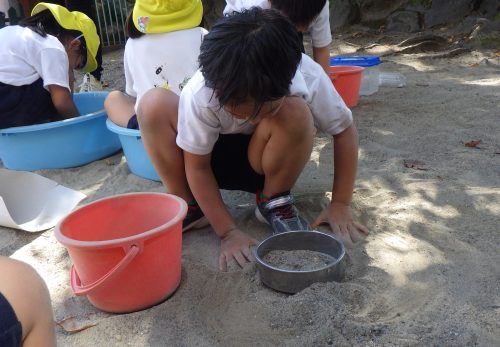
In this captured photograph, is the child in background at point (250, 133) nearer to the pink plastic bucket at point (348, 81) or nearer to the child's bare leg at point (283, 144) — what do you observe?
the child's bare leg at point (283, 144)

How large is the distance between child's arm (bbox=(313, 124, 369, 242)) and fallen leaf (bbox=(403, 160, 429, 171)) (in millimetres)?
498

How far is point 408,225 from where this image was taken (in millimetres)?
1553

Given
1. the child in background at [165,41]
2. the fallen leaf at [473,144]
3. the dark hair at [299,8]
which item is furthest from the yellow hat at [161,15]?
the fallen leaf at [473,144]

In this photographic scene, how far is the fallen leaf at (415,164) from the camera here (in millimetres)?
1962

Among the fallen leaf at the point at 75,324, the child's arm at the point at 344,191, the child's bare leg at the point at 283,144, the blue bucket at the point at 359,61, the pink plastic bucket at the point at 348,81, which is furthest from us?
the blue bucket at the point at 359,61

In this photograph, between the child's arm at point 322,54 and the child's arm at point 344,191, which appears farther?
the child's arm at point 322,54

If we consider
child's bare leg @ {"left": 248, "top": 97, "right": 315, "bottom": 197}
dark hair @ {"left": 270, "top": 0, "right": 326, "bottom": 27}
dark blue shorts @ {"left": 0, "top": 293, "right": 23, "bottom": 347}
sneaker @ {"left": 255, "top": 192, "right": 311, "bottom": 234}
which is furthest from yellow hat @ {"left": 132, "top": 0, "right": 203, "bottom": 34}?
dark blue shorts @ {"left": 0, "top": 293, "right": 23, "bottom": 347}

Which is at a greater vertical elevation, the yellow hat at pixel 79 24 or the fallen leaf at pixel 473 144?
the yellow hat at pixel 79 24

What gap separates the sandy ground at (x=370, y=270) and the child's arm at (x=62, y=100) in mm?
254

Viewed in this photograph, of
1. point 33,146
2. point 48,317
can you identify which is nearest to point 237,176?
point 48,317

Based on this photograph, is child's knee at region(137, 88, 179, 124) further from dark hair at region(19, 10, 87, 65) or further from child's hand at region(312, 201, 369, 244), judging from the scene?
dark hair at region(19, 10, 87, 65)

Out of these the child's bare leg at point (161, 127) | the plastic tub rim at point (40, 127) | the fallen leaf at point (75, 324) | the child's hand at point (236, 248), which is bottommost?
the fallen leaf at point (75, 324)

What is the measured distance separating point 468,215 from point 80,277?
1.09m

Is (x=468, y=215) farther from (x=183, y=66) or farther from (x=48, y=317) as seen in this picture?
(x=48, y=317)
